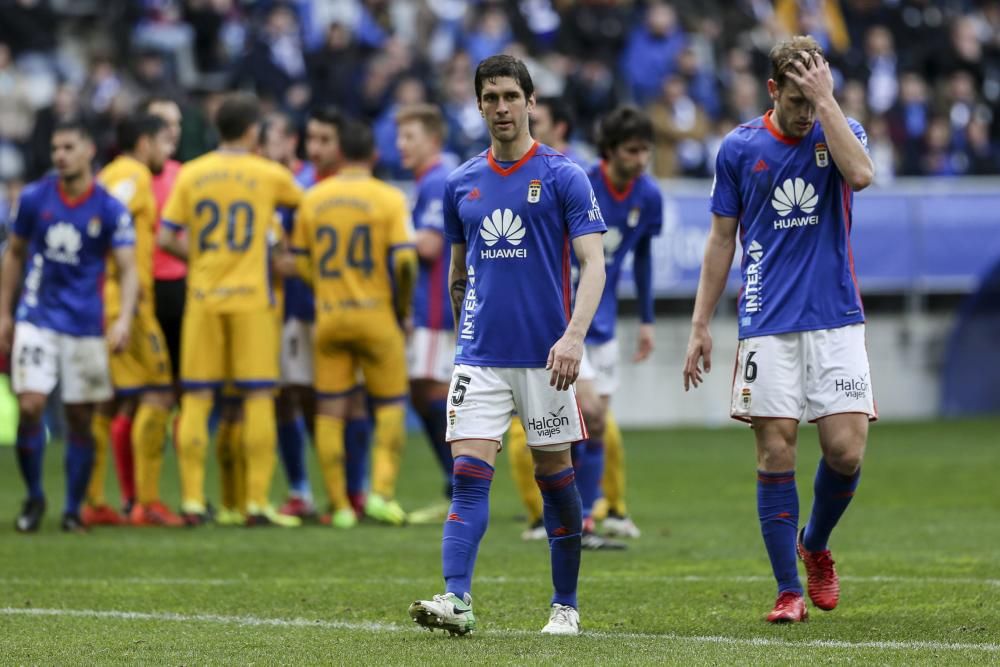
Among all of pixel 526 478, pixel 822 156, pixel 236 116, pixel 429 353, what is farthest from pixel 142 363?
pixel 822 156

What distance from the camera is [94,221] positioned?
1065 cm

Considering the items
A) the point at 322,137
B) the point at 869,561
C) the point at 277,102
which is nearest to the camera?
the point at 869,561

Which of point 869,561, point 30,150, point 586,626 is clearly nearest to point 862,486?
point 869,561

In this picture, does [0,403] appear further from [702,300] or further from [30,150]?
[702,300]

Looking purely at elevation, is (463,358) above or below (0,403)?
above

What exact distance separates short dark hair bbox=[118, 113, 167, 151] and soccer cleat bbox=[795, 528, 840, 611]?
6.16 metres

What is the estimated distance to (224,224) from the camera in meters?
10.9

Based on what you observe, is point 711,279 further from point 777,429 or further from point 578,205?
point 578,205

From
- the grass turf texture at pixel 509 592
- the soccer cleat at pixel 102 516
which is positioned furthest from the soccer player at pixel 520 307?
the soccer cleat at pixel 102 516

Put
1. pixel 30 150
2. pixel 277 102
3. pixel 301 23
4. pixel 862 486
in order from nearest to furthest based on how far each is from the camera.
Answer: pixel 862 486 < pixel 30 150 < pixel 277 102 < pixel 301 23

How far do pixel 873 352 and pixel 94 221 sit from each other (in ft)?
37.6

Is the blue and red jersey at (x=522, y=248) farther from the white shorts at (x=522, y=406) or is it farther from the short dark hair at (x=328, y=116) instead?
the short dark hair at (x=328, y=116)

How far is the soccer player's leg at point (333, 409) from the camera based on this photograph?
11.3 metres

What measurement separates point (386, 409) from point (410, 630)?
4.67 meters
